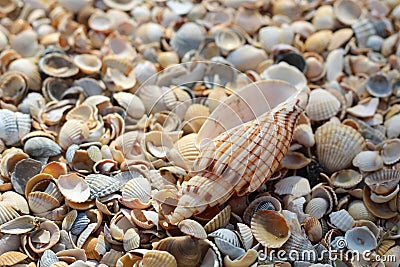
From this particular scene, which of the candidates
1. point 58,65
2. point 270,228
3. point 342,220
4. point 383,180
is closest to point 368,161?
point 383,180

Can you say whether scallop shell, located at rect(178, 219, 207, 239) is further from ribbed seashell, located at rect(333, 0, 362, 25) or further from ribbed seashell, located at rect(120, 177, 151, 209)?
ribbed seashell, located at rect(333, 0, 362, 25)

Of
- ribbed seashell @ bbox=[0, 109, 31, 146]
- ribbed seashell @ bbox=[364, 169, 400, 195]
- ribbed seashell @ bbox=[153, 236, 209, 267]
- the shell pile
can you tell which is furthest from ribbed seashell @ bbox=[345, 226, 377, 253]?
ribbed seashell @ bbox=[0, 109, 31, 146]

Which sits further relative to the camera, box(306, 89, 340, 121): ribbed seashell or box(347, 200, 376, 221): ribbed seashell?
box(306, 89, 340, 121): ribbed seashell

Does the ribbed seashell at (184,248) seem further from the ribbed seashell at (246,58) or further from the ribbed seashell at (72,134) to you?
the ribbed seashell at (246,58)

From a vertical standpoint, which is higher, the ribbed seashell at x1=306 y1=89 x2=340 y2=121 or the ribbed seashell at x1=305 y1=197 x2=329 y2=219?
the ribbed seashell at x1=306 y1=89 x2=340 y2=121

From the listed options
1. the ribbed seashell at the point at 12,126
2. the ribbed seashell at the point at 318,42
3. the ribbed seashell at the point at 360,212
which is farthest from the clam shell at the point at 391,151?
the ribbed seashell at the point at 12,126

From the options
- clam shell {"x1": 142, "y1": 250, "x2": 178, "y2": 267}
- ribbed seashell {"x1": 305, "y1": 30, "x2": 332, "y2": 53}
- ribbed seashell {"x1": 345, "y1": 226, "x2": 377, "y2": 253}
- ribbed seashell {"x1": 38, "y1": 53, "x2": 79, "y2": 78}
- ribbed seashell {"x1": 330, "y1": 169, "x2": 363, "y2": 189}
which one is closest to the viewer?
clam shell {"x1": 142, "y1": 250, "x2": 178, "y2": 267}

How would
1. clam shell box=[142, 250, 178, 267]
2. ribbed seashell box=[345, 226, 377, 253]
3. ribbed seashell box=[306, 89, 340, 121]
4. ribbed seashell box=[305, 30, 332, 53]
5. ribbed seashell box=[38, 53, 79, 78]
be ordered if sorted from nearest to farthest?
clam shell box=[142, 250, 178, 267] → ribbed seashell box=[345, 226, 377, 253] → ribbed seashell box=[306, 89, 340, 121] → ribbed seashell box=[38, 53, 79, 78] → ribbed seashell box=[305, 30, 332, 53]

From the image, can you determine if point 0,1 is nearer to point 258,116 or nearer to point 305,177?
point 258,116
